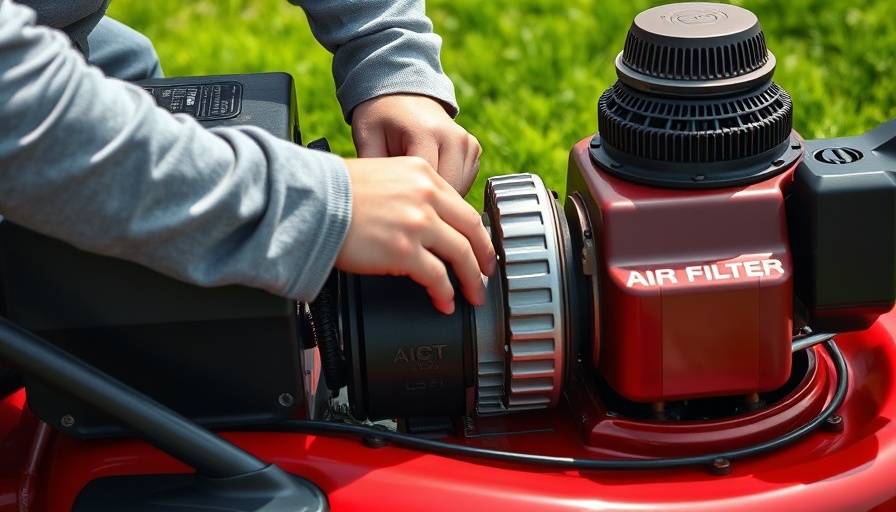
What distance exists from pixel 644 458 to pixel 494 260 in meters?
0.22

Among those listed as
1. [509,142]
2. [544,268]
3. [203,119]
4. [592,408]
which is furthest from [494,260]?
[509,142]

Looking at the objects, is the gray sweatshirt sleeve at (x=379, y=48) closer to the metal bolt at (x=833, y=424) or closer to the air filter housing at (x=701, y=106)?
the air filter housing at (x=701, y=106)

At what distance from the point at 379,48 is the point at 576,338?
17.6 inches

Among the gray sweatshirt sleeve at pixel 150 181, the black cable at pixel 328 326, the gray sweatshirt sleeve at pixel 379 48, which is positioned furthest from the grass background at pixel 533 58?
the gray sweatshirt sleeve at pixel 150 181

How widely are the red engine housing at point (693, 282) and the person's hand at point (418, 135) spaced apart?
0.79 ft

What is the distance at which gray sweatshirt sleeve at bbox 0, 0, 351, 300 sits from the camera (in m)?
0.81

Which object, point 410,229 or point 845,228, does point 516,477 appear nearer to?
point 410,229

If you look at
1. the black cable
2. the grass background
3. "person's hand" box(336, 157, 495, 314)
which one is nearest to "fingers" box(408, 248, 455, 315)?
"person's hand" box(336, 157, 495, 314)

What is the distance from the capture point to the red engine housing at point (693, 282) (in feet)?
3.13

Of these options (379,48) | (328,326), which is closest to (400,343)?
(328,326)

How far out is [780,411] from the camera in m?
1.06

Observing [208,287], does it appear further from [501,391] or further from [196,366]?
[501,391]

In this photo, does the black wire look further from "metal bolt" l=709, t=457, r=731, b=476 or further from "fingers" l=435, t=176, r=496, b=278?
Result: "fingers" l=435, t=176, r=496, b=278

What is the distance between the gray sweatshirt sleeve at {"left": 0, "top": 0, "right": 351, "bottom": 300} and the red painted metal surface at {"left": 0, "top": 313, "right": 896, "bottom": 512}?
7.1 inches
